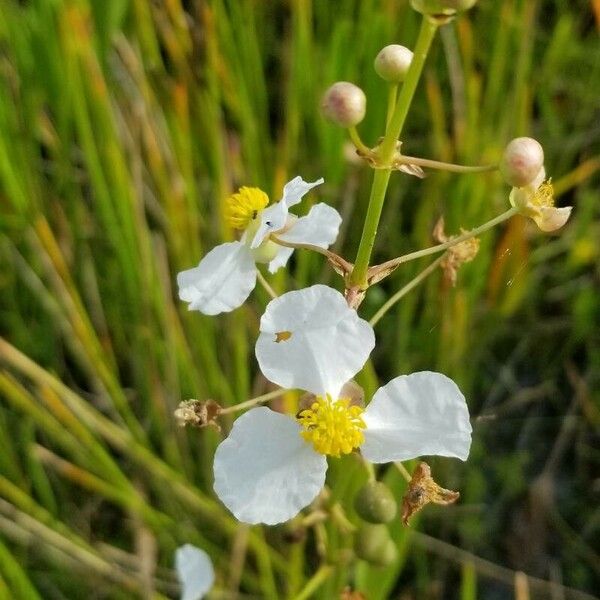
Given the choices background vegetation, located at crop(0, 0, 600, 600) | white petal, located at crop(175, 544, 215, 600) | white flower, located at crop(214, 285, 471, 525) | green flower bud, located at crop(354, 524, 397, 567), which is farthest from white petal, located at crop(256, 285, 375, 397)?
background vegetation, located at crop(0, 0, 600, 600)

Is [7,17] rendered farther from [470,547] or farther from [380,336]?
[470,547]

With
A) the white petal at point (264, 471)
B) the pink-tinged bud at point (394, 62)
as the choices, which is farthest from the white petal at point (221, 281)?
the pink-tinged bud at point (394, 62)

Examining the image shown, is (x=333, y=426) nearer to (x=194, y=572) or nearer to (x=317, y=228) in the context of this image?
(x=317, y=228)

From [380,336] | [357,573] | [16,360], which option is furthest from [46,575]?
[380,336]

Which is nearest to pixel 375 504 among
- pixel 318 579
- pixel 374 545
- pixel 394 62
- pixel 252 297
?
pixel 374 545

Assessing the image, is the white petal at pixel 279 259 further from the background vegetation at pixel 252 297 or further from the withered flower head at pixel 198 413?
the background vegetation at pixel 252 297

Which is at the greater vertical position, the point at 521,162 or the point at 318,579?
the point at 521,162
